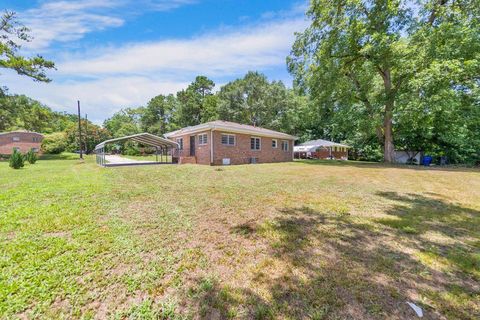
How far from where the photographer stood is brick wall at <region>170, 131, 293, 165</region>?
15297 mm

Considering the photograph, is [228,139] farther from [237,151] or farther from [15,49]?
[15,49]

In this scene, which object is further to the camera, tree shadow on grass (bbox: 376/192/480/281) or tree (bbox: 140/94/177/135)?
tree (bbox: 140/94/177/135)

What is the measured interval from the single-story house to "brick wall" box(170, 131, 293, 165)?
6813mm

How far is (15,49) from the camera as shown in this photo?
2027 cm

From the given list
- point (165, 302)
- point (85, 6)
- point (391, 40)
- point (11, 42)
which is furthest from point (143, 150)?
point (165, 302)

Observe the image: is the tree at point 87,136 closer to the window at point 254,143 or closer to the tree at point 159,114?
the tree at point 159,114

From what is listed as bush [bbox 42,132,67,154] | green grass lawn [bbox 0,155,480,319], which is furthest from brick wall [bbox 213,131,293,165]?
bush [bbox 42,132,67,154]

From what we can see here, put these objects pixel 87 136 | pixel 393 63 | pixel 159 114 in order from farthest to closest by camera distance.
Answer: pixel 159 114, pixel 87 136, pixel 393 63


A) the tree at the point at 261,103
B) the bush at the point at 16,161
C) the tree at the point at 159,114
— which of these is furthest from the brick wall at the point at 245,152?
the tree at the point at 159,114

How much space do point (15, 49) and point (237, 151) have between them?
2389 centimetres

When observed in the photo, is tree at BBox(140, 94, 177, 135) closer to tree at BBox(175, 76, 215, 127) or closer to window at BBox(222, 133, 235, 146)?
tree at BBox(175, 76, 215, 127)

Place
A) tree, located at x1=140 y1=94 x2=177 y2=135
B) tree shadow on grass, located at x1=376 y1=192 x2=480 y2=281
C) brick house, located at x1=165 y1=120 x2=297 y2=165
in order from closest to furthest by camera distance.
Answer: tree shadow on grass, located at x1=376 y1=192 x2=480 y2=281 → brick house, located at x1=165 y1=120 x2=297 y2=165 → tree, located at x1=140 y1=94 x2=177 y2=135

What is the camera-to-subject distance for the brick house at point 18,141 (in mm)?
34728

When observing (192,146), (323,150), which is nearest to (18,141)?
(192,146)
